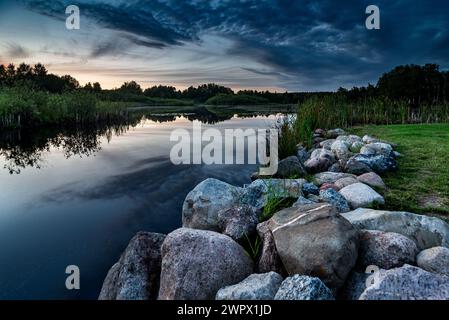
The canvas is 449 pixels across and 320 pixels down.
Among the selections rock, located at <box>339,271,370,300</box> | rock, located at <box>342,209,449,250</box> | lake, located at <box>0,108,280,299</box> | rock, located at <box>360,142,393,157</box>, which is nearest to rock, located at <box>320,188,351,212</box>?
rock, located at <box>342,209,449,250</box>

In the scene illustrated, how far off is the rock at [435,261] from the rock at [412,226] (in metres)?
0.46

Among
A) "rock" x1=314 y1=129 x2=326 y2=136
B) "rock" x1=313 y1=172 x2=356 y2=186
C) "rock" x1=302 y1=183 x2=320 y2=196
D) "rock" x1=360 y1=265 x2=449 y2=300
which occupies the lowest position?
"rock" x1=360 y1=265 x2=449 y2=300

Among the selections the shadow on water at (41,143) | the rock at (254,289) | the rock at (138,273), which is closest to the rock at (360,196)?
the rock at (254,289)

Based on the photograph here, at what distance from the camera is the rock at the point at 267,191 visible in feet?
14.9

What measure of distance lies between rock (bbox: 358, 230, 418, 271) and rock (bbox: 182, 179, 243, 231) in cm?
→ 174

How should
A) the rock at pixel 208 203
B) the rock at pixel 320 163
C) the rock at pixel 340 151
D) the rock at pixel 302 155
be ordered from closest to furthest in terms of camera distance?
the rock at pixel 208 203
the rock at pixel 320 163
the rock at pixel 340 151
the rock at pixel 302 155

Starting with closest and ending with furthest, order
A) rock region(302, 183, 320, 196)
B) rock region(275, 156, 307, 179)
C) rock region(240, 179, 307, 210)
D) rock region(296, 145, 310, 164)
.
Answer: rock region(240, 179, 307, 210), rock region(302, 183, 320, 196), rock region(275, 156, 307, 179), rock region(296, 145, 310, 164)

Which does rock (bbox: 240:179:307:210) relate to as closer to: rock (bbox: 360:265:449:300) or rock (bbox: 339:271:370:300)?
rock (bbox: 339:271:370:300)

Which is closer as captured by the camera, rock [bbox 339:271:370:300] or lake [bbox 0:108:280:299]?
rock [bbox 339:271:370:300]

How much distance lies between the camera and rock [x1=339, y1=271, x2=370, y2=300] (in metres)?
2.57

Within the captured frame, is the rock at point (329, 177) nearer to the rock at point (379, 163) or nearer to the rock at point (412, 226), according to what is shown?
the rock at point (379, 163)

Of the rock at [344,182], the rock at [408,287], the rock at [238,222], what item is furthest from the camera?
the rock at [344,182]

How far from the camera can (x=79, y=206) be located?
6328 millimetres

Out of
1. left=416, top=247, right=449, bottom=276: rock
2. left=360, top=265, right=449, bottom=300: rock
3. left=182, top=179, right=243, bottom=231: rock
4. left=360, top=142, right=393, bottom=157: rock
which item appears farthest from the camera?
left=360, top=142, right=393, bottom=157: rock
